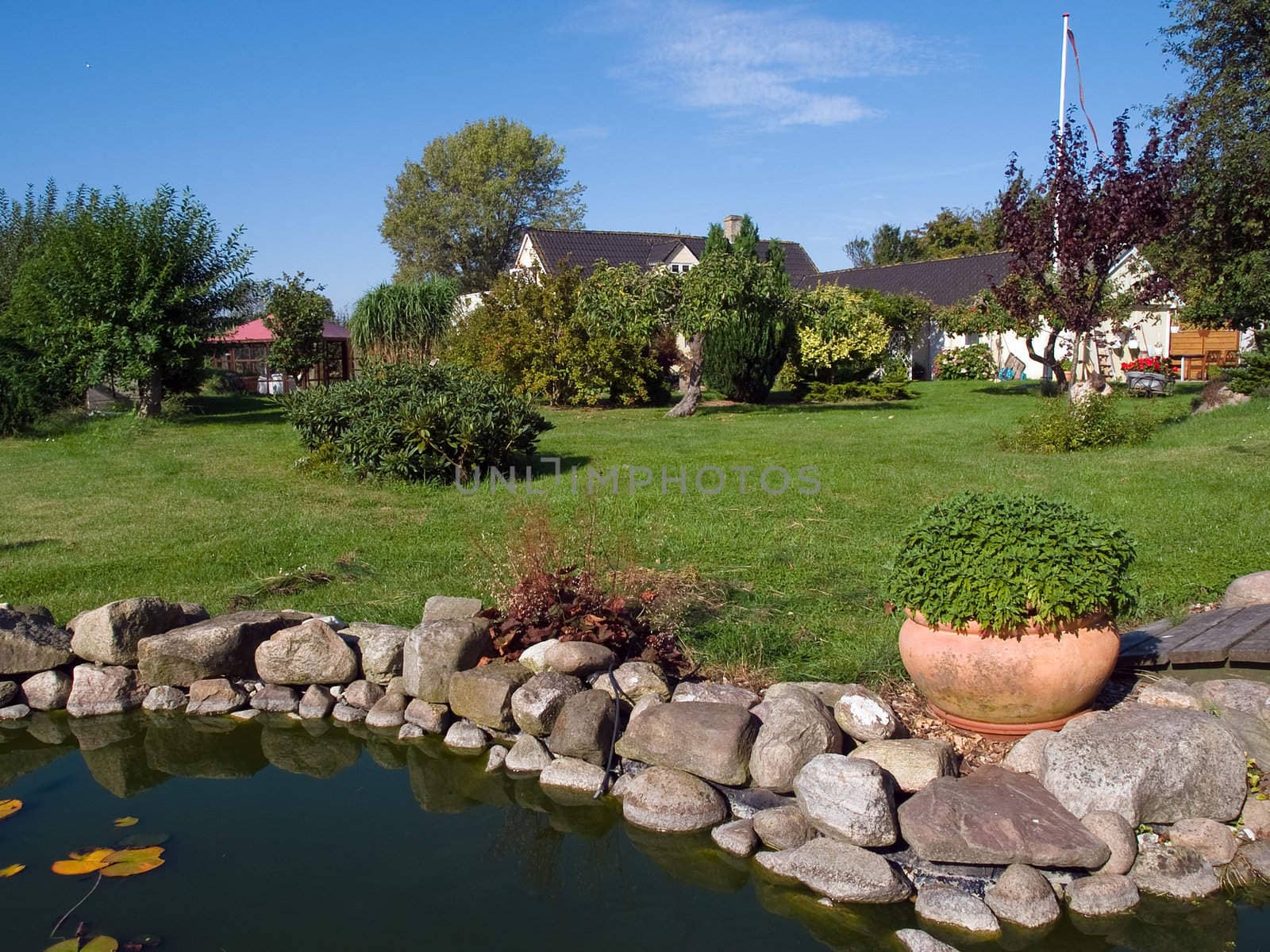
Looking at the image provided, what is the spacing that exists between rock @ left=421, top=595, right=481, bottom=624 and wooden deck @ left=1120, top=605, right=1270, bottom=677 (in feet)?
11.7

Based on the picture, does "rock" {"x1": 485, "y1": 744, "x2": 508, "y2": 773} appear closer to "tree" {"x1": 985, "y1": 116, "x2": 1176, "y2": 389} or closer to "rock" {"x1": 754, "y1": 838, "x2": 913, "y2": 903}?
"rock" {"x1": 754, "y1": 838, "x2": 913, "y2": 903}

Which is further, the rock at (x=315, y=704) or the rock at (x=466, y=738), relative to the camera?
the rock at (x=315, y=704)

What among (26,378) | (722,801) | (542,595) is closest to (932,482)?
(542,595)

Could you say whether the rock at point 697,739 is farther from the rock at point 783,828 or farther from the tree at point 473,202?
the tree at point 473,202

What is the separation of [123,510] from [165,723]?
5.15m

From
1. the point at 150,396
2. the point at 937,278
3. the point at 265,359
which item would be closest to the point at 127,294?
the point at 150,396

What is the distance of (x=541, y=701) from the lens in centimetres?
512

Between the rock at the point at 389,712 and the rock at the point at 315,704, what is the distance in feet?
0.88

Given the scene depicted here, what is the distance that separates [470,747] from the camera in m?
5.32

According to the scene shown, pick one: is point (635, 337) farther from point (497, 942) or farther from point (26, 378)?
point (497, 942)

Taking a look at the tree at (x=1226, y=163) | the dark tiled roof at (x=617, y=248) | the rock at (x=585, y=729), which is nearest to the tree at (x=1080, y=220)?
the tree at (x=1226, y=163)

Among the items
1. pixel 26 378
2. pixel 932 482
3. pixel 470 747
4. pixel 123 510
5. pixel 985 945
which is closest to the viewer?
pixel 985 945

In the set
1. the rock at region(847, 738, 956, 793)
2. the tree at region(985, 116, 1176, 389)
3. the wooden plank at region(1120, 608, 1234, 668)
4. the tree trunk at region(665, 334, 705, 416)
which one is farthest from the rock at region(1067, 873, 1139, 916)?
the tree trunk at region(665, 334, 705, 416)

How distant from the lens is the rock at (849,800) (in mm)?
4090
